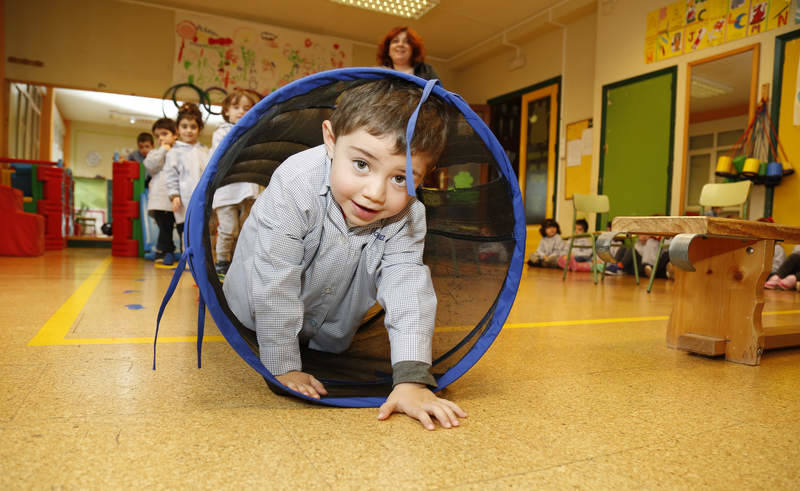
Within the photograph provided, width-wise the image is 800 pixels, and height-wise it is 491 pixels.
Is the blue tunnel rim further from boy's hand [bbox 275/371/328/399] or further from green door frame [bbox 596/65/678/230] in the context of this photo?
green door frame [bbox 596/65/678/230]

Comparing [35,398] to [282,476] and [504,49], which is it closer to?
[282,476]

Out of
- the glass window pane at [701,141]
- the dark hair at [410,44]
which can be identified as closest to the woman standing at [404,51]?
the dark hair at [410,44]

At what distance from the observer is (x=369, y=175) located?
3.01ft

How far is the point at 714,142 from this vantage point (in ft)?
14.8

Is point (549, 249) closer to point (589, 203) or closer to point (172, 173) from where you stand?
point (589, 203)

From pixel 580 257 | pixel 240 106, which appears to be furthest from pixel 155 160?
pixel 580 257

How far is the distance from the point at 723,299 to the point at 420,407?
3.53ft

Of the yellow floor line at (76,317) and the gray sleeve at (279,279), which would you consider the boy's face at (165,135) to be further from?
the gray sleeve at (279,279)

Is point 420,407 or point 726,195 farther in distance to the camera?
point 726,195

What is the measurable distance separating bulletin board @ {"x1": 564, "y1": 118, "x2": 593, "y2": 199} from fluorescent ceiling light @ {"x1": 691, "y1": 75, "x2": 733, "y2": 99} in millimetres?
1288

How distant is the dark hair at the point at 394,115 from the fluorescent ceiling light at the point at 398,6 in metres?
5.21

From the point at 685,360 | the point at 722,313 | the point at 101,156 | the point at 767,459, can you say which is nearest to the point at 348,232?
the point at 767,459

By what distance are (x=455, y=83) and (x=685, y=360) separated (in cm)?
735

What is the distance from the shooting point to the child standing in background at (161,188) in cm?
389
